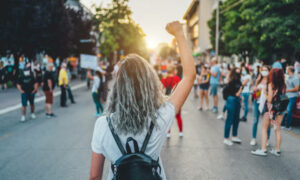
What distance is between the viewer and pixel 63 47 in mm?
23469

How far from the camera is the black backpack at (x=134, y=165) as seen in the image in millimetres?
1422

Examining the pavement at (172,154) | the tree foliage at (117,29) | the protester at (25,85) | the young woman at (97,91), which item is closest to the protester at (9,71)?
the protester at (25,85)

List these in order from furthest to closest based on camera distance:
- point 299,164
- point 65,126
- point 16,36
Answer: point 16,36, point 65,126, point 299,164

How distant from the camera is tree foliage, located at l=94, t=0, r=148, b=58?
144 feet

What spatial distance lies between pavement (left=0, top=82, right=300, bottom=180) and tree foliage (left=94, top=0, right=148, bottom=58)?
36.5 meters

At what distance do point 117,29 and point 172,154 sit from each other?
48035 mm

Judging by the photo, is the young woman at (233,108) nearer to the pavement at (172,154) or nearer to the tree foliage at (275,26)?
the pavement at (172,154)

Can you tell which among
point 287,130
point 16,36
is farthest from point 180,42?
point 16,36

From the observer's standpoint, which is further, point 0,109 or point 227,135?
point 0,109

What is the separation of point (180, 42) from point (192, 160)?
11.6 feet

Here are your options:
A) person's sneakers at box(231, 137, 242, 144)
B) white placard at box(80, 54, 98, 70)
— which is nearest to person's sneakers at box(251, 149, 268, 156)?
person's sneakers at box(231, 137, 242, 144)

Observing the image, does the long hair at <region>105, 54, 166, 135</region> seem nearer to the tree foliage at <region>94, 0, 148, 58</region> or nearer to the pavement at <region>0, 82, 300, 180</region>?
the pavement at <region>0, 82, 300, 180</region>

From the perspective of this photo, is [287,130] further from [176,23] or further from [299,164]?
[176,23]

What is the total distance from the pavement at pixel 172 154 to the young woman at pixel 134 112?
109 inches
